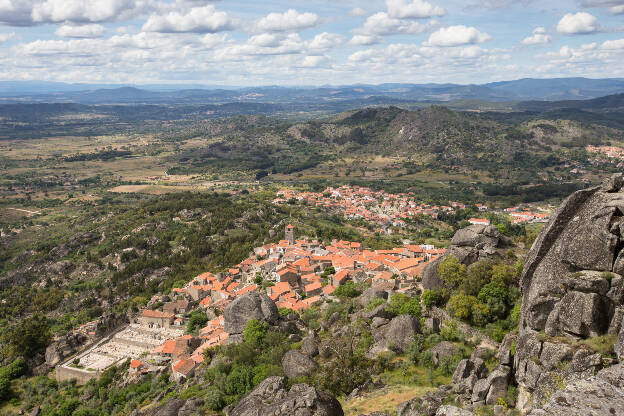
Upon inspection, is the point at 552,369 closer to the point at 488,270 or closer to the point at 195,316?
the point at 488,270

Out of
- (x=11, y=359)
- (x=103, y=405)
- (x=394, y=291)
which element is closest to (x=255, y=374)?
(x=394, y=291)

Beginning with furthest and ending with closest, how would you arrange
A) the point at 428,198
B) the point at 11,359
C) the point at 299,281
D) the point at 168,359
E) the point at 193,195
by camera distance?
1. the point at 428,198
2. the point at 193,195
3. the point at 299,281
4. the point at 11,359
5. the point at 168,359

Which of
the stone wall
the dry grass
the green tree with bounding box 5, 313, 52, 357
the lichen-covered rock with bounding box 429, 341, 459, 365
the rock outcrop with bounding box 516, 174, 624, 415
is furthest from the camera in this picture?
the green tree with bounding box 5, 313, 52, 357

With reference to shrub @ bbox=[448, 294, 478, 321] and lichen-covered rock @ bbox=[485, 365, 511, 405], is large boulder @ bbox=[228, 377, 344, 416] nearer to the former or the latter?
lichen-covered rock @ bbox=[485, 365, 511, 405]

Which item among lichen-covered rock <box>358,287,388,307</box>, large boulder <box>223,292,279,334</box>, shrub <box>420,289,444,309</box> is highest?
shrub <box>420,289,444,309</box>

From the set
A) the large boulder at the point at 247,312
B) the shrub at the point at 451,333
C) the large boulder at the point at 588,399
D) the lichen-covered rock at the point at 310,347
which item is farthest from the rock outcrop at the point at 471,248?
the large boulder at the point at 588,399

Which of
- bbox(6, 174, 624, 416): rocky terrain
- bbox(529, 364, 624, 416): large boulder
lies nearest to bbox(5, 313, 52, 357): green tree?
bbox(6, 174, 624, 416): rocky terrain

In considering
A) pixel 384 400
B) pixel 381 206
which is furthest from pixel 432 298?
pixel 381 206
